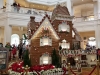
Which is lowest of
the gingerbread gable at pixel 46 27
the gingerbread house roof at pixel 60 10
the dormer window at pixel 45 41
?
the dormer window at pixel 45 41

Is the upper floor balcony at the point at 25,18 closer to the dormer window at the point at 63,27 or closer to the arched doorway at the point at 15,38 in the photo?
the arched doorway at the point at 15,38

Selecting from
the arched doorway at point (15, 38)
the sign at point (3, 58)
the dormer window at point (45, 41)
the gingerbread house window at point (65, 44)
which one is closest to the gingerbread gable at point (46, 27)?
the dormer window at point (45, 41)

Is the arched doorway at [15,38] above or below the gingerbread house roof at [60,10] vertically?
below

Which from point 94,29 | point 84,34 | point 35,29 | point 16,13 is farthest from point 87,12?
point 35,29

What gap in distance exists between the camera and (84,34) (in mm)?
21844

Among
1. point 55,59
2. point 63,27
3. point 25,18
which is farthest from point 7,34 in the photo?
point 55,59

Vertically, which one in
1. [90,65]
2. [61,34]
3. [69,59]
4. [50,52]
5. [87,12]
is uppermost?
[87,12]

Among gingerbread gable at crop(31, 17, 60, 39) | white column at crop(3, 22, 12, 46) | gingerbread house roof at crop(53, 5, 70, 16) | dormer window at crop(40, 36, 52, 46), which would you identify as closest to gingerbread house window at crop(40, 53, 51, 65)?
dormer window at crop(40, 36, 52, 46)

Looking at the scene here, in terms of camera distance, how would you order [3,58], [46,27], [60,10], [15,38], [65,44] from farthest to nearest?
A: [15,38]
[60,10]
[65,44]
[46,27]
[3,58]

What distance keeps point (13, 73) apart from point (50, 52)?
92.6 inches

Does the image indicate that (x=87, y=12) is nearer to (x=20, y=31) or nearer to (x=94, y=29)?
(x=94, y=29)

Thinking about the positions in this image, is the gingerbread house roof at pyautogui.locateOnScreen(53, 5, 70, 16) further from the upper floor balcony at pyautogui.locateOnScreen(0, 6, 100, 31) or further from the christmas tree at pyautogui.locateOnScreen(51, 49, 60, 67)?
the upper floor balcony at pyautogui.locateOnScreen(0, 6, 100, 31)

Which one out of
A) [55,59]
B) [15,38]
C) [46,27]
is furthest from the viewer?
[15,38]

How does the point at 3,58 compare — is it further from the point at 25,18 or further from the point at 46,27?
the point at 25,18
